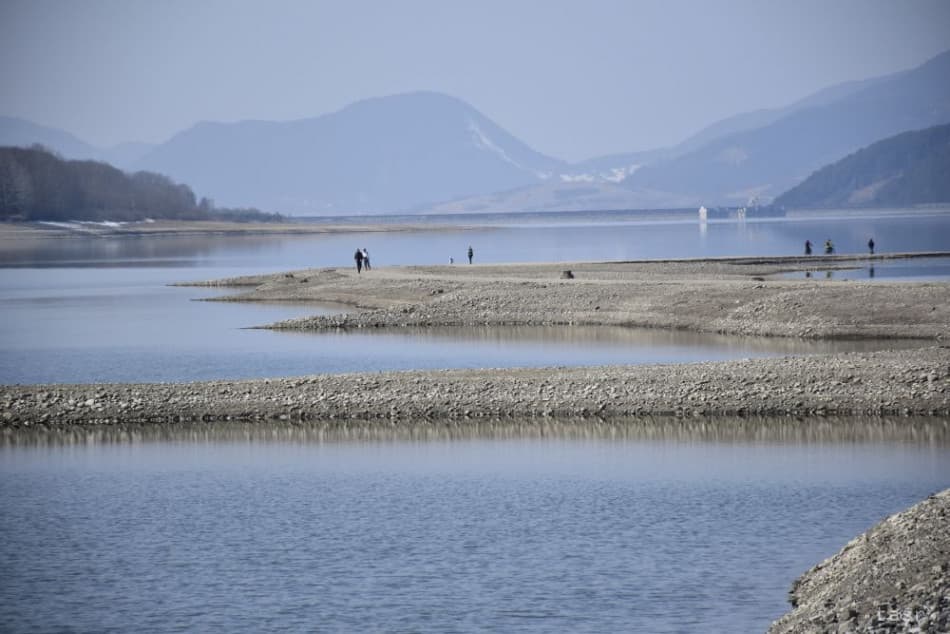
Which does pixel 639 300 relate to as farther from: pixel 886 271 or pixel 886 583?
pixel 886 583

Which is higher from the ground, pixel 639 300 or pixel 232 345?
pixel 639 300

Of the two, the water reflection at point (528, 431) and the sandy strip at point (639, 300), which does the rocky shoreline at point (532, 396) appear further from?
the sandy strip at point (639, 300)

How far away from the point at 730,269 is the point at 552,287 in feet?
72.0

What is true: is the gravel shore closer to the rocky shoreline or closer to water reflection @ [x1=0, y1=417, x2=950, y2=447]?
water reflection @ [x1=0, y1=417, x2=950, y2=447]

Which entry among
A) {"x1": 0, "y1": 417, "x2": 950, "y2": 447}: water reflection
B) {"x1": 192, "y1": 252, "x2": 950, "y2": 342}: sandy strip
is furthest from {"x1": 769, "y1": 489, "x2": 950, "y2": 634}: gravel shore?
{"x1": 192, "y1": 252, "x2": 950, "y2": 342}: sandy strip

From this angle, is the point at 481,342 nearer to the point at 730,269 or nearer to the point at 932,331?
the point at 932,331

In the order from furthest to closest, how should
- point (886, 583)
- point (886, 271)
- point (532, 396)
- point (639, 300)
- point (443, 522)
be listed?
1. point (886, 271)
2. point (639, 300)
3. point (532, 396)
4. point (443, 522)
5. point (886, 583)

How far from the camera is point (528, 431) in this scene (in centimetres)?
3419

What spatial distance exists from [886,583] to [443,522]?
9738mm

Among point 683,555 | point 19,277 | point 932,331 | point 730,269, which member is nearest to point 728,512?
point 683,555

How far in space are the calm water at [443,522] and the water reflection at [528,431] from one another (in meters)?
0.11

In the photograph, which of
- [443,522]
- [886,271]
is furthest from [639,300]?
[443,522]

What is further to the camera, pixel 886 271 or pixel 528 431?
pixel 886 271

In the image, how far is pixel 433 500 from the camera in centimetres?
2706
